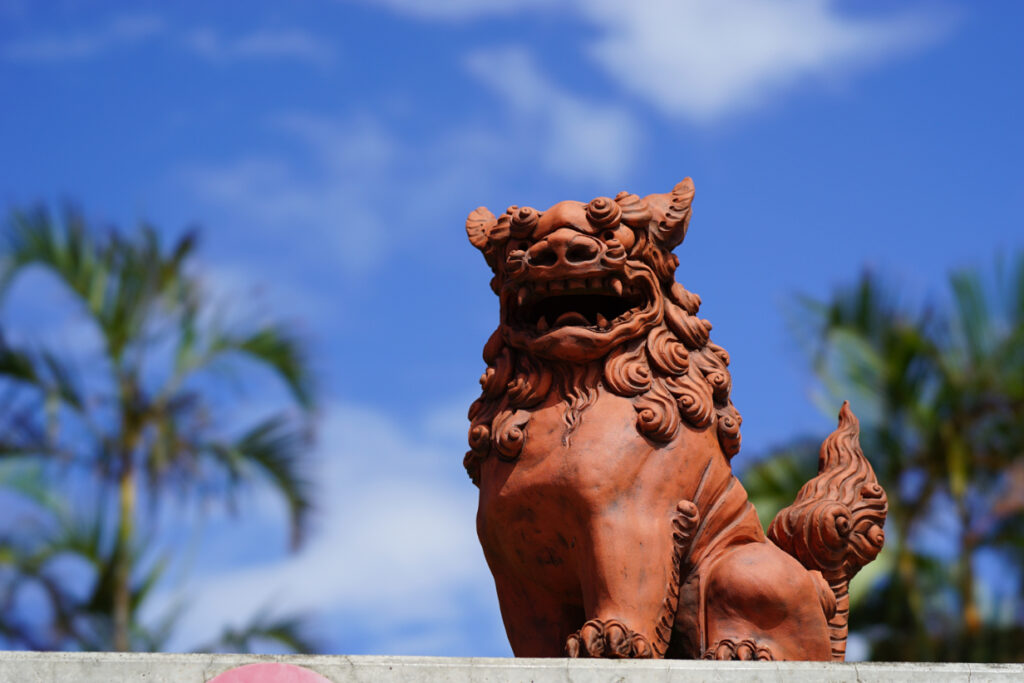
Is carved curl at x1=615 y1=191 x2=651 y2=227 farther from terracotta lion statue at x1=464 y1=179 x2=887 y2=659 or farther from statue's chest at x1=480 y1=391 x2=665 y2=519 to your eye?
statue's chest at x1=480 y1=391 x2=665 y2=519

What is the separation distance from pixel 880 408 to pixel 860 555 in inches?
235

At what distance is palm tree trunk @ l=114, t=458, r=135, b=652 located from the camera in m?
8.99

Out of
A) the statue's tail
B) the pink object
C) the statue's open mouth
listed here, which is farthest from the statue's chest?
the pink object

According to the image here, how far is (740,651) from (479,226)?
1841mm

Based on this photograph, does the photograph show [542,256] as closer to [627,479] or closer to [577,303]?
[577,303]

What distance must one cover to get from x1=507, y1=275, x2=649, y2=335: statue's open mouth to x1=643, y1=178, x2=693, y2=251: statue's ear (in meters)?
0.22

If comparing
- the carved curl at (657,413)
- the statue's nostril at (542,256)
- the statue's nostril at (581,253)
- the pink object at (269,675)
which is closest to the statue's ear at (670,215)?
the statue's nostril at (581,253)

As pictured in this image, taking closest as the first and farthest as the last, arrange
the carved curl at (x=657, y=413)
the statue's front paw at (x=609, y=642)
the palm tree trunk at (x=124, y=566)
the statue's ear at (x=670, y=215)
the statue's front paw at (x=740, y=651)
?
1. the statue's front paw at (x=609, y=642)
2. the statue's front paw at (x=740, y=651)
3. the carved curl at (x=657, y=413)
4. the statue's ear at (x=670, y=215)
5. the palm tree trunk at (x=124, y=566)

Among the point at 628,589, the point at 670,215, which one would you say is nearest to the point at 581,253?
the point at 670,215

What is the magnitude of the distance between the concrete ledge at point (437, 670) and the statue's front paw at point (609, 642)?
0.40 metres

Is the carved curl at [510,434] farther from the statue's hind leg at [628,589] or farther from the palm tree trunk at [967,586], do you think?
the palm tree trunk at [967,586]

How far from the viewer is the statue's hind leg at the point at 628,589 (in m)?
4.46

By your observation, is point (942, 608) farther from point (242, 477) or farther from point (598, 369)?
point (598, 369)

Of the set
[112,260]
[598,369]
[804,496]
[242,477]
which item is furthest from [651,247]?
[112,260]
